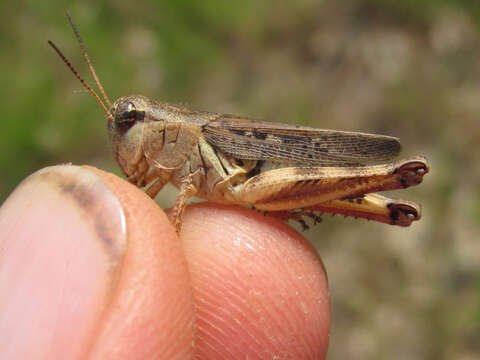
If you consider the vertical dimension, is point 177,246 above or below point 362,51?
below

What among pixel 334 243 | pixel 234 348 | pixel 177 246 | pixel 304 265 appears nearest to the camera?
pixel 177 246

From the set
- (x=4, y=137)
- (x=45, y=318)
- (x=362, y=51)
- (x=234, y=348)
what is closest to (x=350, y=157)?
(x=234, y=348)

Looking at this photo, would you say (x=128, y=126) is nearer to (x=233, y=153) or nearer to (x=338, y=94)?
(x=233, y=153)

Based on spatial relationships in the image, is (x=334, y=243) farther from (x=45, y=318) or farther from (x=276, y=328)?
(x=45, y=318)

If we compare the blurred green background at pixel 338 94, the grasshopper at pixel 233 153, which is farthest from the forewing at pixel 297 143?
the blurred green background at pixel 338 94

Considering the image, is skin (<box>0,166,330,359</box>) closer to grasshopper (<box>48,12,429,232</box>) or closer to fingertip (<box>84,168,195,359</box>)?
fingertip (<box>84,168,195,359</box>)

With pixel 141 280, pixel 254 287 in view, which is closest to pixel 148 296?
pixel 141 280

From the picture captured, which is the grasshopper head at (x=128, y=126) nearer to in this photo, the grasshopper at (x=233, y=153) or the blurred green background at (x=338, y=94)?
the grasshopper at (x=233, y=153)
